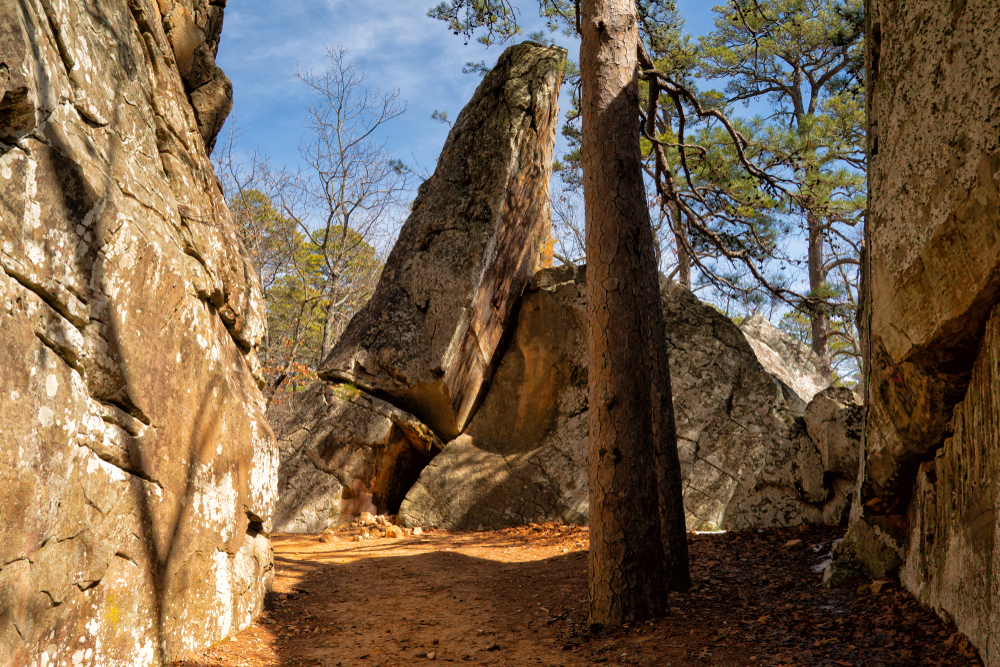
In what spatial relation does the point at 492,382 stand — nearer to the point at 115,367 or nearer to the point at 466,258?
the point at 466,258

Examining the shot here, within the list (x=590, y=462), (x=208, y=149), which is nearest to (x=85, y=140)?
(x=208, y=149)

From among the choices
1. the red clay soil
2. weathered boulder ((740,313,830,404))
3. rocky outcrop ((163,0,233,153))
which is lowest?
the red clay soil

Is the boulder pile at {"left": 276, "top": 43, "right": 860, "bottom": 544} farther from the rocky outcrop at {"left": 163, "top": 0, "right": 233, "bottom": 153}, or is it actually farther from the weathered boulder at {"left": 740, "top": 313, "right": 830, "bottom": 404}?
the rocky outcrop at {"left": 163, "top": 0, "right": 233, "bottom": 153}

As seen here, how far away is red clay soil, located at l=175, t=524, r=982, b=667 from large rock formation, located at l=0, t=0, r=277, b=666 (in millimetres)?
649

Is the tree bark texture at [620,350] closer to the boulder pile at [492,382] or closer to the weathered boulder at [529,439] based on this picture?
the boulder pile at [492,382]

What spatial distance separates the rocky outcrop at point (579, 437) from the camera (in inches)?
300

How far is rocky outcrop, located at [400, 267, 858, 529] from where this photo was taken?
761 cm

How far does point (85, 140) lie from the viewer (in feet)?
12.1

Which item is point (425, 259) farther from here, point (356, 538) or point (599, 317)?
point (599, 317)

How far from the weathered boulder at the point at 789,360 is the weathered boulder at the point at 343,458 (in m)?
5.37

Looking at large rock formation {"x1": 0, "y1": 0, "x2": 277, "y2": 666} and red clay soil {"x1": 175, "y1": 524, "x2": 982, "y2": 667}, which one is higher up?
large rock formation {"x1": 0, "y1": 0, "x2": 277, "y2": 666}

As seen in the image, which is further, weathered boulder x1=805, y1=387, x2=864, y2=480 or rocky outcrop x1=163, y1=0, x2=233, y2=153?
weathered boulder x1=805, y1=387, x2=864, y2=480

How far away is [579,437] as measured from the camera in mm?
8945

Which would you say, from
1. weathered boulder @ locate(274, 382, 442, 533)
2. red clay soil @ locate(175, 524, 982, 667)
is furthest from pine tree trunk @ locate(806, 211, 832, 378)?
weathered boulder @ locate(274, 382, 442, 533)
